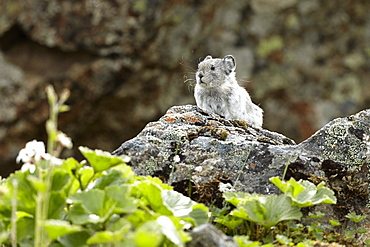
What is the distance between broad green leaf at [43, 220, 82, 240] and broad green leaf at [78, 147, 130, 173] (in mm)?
519

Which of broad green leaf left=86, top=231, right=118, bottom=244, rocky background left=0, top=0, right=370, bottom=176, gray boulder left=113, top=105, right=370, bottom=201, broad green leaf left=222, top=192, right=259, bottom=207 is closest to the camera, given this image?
broad green leaf left=86, top=231, right=118, bottom=244

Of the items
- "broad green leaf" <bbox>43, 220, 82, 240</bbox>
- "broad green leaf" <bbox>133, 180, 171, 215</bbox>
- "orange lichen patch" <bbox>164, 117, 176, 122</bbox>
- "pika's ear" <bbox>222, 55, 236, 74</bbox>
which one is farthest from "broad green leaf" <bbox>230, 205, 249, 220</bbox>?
"pika's ear" <bbox>222, 55, 236, 74</bbox>

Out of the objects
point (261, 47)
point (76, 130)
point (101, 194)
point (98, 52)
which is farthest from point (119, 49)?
point (101, 194)

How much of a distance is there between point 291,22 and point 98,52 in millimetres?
3860

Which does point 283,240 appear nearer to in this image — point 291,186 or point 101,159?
point 291,186

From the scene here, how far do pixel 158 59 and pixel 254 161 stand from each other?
6.93m

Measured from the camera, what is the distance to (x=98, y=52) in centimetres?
1055

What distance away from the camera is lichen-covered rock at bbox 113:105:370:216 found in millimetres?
4129

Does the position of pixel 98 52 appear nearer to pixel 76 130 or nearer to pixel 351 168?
pixel 76 130

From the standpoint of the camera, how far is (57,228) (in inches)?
106

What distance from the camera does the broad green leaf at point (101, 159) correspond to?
10.6 feet

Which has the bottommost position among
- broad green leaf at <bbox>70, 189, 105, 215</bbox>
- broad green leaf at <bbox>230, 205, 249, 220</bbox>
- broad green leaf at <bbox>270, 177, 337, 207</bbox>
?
broad green leaf at <bbox>230, 205, 249, 220</bbox>

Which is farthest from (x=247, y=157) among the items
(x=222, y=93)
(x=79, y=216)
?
(x=222, y=93)

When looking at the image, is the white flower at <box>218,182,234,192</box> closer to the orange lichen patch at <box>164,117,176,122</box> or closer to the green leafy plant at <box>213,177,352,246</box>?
the green leafy plant at <box>213,177,352,246</box>
